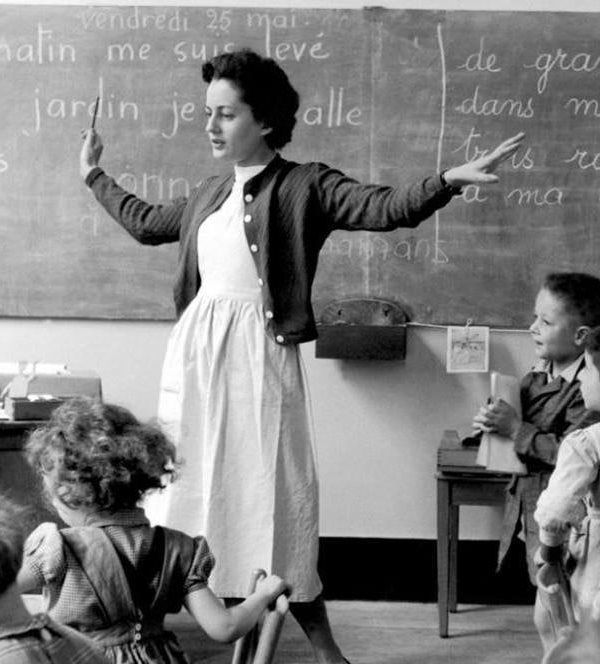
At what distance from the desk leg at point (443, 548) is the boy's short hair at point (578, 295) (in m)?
0.81

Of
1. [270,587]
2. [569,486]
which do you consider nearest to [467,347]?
[569,486]

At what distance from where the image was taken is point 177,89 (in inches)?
165

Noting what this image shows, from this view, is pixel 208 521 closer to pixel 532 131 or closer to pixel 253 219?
pixel 253 219

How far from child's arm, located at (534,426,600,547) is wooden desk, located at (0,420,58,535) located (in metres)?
1.31

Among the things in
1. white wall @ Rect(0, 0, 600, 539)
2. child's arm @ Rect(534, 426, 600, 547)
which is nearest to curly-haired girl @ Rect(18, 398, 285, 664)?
child's arm @ Rect(534, 426, 600, 547)

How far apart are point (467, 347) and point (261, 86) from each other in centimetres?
141

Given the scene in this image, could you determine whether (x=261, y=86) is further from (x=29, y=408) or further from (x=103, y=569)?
(x=103, y=569)

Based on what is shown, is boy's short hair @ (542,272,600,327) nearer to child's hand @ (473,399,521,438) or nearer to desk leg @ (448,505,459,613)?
child's hand @ (473,399,521,438)

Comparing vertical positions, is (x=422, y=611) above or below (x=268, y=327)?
below

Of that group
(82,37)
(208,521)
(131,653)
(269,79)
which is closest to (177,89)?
(82,37)

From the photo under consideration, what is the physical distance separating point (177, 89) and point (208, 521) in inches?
65.0

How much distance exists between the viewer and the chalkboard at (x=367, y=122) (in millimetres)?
4137

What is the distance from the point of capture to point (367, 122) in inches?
164

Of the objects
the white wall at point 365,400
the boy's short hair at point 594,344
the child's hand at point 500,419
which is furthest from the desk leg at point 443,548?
the boy's short hair at point 594,344
